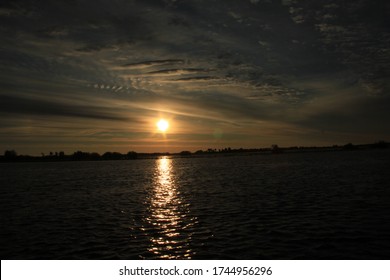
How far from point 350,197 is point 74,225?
41149mm

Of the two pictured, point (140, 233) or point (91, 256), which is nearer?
point (91, 256)

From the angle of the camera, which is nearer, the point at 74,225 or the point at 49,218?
the point at 74,225

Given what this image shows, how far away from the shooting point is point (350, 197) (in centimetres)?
5269

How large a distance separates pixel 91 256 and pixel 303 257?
16347 mm

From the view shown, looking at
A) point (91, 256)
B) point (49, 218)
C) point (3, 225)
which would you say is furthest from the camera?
point (49, 218)

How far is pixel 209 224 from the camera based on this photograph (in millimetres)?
36375
